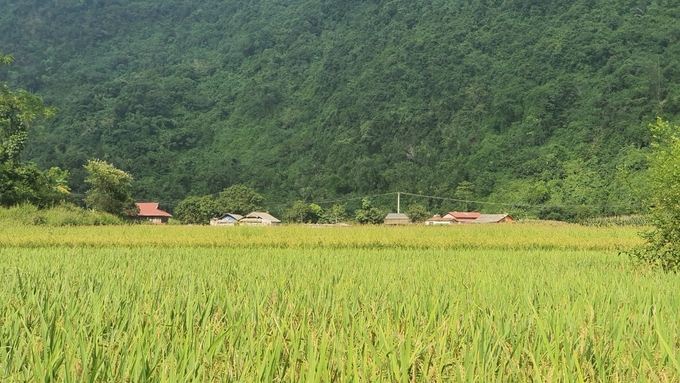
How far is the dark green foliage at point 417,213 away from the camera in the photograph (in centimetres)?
6459

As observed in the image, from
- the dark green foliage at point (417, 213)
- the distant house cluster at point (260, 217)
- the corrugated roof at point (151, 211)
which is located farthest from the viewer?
the dark green foliage at point (417, 213)

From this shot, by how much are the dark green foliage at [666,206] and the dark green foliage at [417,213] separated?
57441 mm

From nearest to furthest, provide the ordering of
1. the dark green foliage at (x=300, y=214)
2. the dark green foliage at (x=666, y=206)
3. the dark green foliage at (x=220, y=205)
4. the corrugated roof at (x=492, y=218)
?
the dark green foliage at (x=666, y=206), the corrugated roof at (x=492, y=218), the dark green foliage at (x=220, y=205), the dark green foliage at (x=300, y=214)

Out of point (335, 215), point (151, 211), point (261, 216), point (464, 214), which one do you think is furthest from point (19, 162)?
point (464, 214)

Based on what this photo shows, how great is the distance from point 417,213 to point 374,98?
36.8 m

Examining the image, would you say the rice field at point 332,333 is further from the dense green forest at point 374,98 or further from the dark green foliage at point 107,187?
the dense green forest at point 374,98

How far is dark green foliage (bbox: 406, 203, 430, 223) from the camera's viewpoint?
212ft

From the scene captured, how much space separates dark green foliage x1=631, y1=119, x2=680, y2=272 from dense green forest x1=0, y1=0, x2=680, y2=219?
134 feet

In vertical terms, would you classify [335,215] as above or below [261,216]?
above

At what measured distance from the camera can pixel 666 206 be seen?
6.57 metres

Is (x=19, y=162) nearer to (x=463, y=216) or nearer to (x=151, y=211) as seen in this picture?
(x=151, y=211)

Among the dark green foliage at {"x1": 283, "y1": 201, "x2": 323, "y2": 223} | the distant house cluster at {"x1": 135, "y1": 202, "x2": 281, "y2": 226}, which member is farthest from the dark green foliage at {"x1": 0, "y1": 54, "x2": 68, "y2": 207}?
the dark green foliage at {"x1": 283, "y1": 201, "x2": 323, "y2": 223}

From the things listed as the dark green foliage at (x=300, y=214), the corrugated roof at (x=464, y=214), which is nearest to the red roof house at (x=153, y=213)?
the dark green foliage at (x=300, y=214)

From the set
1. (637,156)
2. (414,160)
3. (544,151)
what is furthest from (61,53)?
(637,156)
